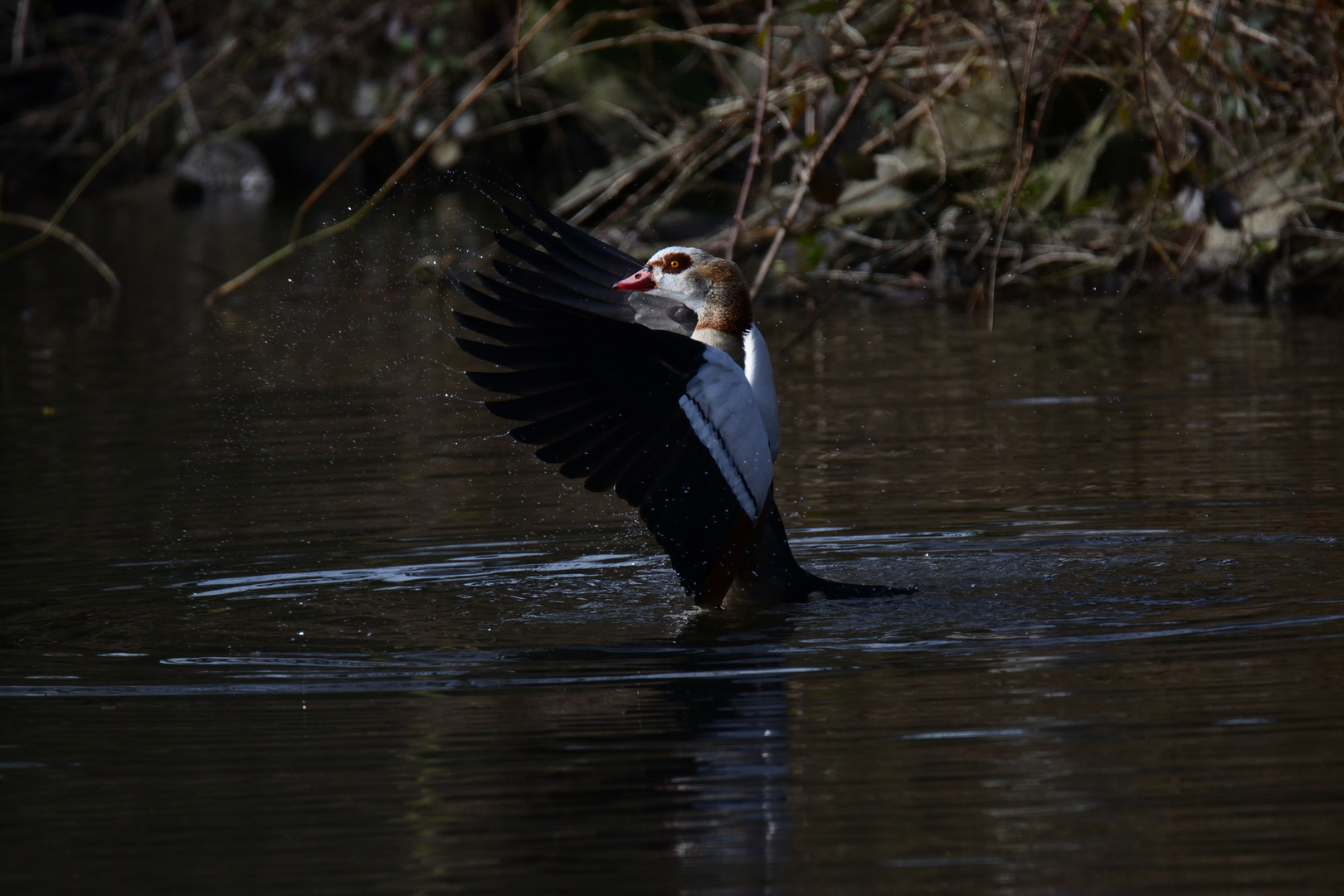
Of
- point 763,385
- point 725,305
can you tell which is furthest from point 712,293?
point 763,385

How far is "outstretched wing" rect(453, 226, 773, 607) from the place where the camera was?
14.2ft

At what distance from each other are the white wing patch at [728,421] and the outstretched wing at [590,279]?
30.0 inches

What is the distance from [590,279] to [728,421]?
1.10m

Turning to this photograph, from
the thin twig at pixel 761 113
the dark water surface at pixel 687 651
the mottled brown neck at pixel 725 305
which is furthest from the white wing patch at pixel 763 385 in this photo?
the thin twig at pixel 761 113

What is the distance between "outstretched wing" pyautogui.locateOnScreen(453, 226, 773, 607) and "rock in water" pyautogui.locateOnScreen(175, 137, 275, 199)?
62.0 ft

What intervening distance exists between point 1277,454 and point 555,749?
3586mm

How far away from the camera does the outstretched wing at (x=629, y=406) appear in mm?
4320

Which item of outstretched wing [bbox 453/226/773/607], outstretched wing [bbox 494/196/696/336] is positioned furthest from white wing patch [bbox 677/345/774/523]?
outstretched wing [bbox 494/196/696/336]

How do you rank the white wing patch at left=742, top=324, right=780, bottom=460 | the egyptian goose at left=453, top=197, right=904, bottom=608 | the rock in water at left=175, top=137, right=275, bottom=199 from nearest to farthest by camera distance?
the egyptian goose at left=453, top=197, right=904, bottom=608 < the white wing patch at left=742, top=324, right=780, bottom=460 < the rock in water at left=175, top=137, right=275, bottom=199

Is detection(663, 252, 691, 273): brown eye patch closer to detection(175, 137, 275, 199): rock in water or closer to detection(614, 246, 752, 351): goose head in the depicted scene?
detection(614, 246, 752, 351): goose head

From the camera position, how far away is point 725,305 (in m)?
4.95

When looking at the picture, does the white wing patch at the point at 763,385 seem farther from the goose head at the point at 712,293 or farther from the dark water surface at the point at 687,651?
the dark water surface at the point at 687,651

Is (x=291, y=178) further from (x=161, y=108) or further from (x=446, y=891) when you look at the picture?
(x=446, y=891)

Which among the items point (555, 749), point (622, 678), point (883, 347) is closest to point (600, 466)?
point (622, 678)
